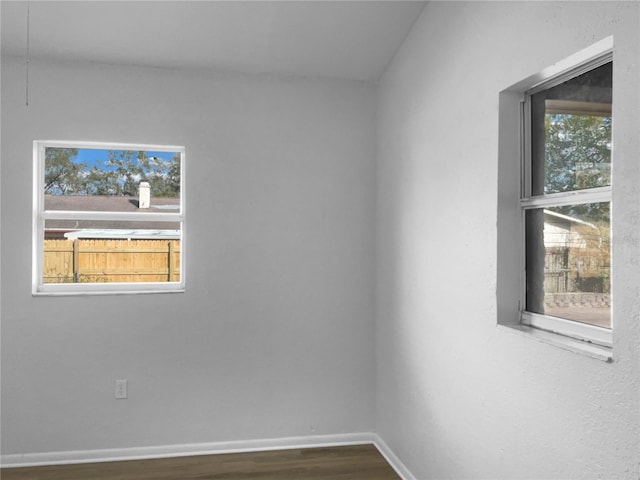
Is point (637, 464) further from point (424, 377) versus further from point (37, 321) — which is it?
point (37, 321)

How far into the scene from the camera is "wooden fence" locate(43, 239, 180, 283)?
334cm

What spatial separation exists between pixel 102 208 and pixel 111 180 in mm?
191

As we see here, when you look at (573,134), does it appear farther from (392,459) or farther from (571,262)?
(392,459)

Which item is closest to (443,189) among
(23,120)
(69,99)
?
(69,99)

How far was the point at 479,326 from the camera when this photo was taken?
2.29m

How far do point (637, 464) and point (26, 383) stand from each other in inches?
126

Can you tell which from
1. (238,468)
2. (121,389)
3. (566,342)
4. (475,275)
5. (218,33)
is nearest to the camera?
(566,342)

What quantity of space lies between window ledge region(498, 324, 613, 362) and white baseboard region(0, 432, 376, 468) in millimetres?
1867

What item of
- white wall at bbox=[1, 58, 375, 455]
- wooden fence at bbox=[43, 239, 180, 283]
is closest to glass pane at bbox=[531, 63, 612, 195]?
white wall at bbox=[1, 58, 375, 455]

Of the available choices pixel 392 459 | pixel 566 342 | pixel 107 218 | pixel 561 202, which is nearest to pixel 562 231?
pixel 561 202

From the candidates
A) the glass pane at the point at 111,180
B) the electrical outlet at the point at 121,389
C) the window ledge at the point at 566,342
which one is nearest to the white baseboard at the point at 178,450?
the electrical outlet at the point at 121,389

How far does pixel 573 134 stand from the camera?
1.87m

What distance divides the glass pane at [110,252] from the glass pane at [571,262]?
2.26 metres

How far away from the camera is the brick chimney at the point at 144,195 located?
3.44 metres
